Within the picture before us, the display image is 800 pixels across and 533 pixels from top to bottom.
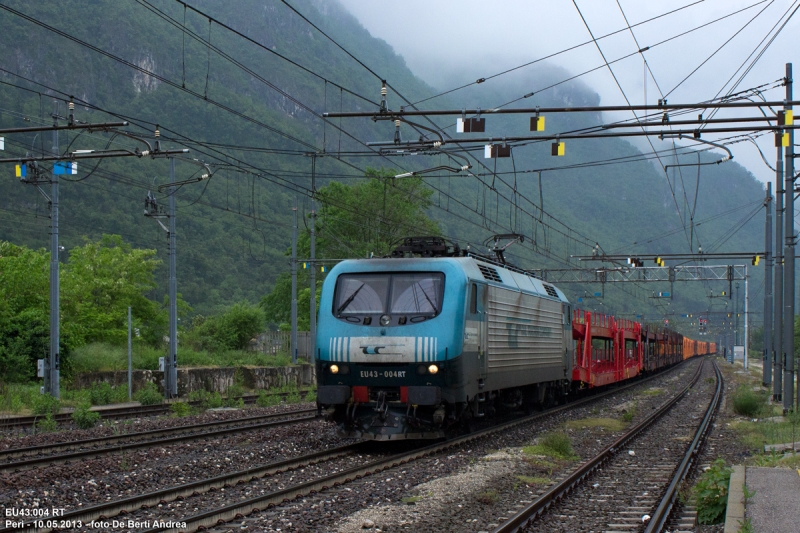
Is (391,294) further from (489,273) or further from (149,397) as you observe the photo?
(149,397)

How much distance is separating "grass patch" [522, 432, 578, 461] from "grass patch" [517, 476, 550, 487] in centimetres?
232

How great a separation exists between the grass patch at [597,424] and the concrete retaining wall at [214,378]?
14931 mm

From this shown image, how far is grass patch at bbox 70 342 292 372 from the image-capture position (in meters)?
29.2

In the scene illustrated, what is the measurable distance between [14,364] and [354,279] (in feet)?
55.1

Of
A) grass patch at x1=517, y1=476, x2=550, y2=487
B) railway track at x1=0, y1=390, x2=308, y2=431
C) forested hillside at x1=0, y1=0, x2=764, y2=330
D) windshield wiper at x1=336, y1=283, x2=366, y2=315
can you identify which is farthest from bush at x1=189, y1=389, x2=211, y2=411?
grass patch at x1=517, y1=476, x2=550, y2=487

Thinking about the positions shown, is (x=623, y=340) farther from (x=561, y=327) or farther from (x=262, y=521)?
(x=262, y=521)

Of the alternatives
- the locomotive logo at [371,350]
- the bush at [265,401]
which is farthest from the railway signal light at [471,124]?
the bush at [265,401]

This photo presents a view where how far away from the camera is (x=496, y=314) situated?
52.7 ft

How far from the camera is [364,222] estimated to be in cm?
5572

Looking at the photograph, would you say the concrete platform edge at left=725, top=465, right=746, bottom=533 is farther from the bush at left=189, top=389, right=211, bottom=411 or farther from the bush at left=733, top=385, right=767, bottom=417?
the bush at left=189, top=389, right=211, bottom=411

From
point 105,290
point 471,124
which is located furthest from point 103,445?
point 105,290

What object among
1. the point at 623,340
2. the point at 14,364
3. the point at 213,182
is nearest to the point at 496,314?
the point at 14,364

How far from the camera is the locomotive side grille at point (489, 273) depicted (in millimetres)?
15547

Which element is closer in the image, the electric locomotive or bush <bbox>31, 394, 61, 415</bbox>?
the electric locomotive
